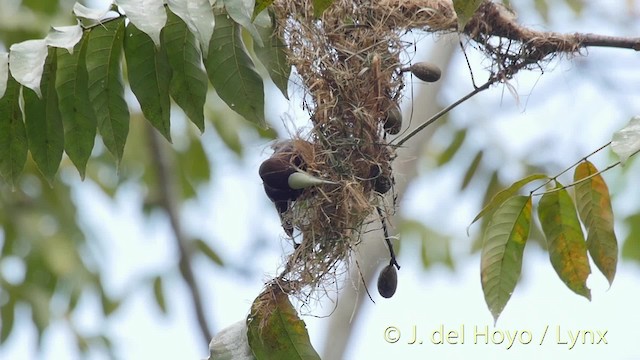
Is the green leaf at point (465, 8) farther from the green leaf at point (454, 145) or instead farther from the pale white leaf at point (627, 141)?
the green leaf at point (454, 145)

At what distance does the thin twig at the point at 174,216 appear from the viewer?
326cm

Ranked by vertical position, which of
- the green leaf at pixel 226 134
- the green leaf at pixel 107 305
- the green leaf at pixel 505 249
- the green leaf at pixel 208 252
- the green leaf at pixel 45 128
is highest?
the green leaf at pixel 505 249

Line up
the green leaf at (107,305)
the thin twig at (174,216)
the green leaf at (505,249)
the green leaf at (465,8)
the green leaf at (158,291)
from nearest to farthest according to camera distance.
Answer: the green leaf at (465,8) < the green leaf at (505,249) < the thin twig at (174,216) < the green leaf at (107,305) < the green leaf at (158,291)

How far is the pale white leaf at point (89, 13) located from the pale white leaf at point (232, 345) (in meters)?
0.62

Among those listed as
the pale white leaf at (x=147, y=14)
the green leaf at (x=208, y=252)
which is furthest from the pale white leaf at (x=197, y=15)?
the green leaf at (x=208, y=252)

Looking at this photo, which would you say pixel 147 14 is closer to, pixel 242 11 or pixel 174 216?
pixel 242 11

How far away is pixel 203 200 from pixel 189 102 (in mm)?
2619

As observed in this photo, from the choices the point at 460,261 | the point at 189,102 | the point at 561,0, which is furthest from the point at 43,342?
the point at 561,0

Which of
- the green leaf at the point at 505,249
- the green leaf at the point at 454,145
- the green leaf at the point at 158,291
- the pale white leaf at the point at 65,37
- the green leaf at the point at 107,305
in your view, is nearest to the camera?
the pale white leaf at the point at 65,37

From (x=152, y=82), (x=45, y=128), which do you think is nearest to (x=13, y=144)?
(x=45, y=128)

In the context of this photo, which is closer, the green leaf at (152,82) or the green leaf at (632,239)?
the green leaf at (152,82)

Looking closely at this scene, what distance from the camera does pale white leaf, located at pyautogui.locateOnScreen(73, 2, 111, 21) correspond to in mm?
1782

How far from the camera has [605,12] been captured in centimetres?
493

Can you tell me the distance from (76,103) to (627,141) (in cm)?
99
